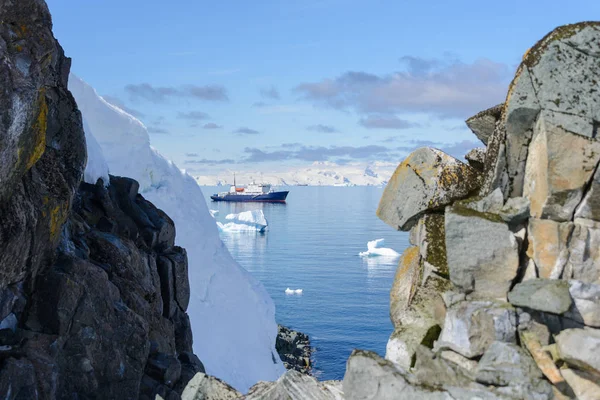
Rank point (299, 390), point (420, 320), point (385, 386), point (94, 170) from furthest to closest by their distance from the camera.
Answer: point (94, 170) → point (299, 390) → point (420, 320) → point (385, 386)

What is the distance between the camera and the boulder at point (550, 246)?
938 centimetres

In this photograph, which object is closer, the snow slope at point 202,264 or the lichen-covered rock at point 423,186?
the lichen-covered rock at point 423,186

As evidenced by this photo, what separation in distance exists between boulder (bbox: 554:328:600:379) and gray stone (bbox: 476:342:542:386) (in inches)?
18.3

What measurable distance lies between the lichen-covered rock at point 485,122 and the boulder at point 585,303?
3676mm

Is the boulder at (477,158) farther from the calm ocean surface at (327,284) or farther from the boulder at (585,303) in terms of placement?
the calm ocean surface at (327,284)

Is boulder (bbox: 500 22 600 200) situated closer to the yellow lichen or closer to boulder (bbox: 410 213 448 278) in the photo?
boulder (bbox: 410 213 448 278)

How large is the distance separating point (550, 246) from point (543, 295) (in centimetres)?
94

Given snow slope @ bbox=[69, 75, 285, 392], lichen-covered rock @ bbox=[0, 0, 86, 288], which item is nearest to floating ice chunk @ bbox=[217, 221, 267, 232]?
snow slope @ bbox=[69, 75, 285, 392]

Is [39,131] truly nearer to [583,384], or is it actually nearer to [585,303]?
[585,303]

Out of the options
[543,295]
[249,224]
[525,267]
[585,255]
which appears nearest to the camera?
[543,295]

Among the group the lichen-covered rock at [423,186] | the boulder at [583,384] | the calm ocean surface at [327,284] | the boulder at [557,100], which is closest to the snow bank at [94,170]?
the lichen-covered rock at [423,186]

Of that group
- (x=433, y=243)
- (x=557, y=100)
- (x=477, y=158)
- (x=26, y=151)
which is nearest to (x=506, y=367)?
(x=433, y=243)

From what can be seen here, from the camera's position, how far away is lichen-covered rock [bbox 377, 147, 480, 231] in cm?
1145

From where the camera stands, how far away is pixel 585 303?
8.77 metres
